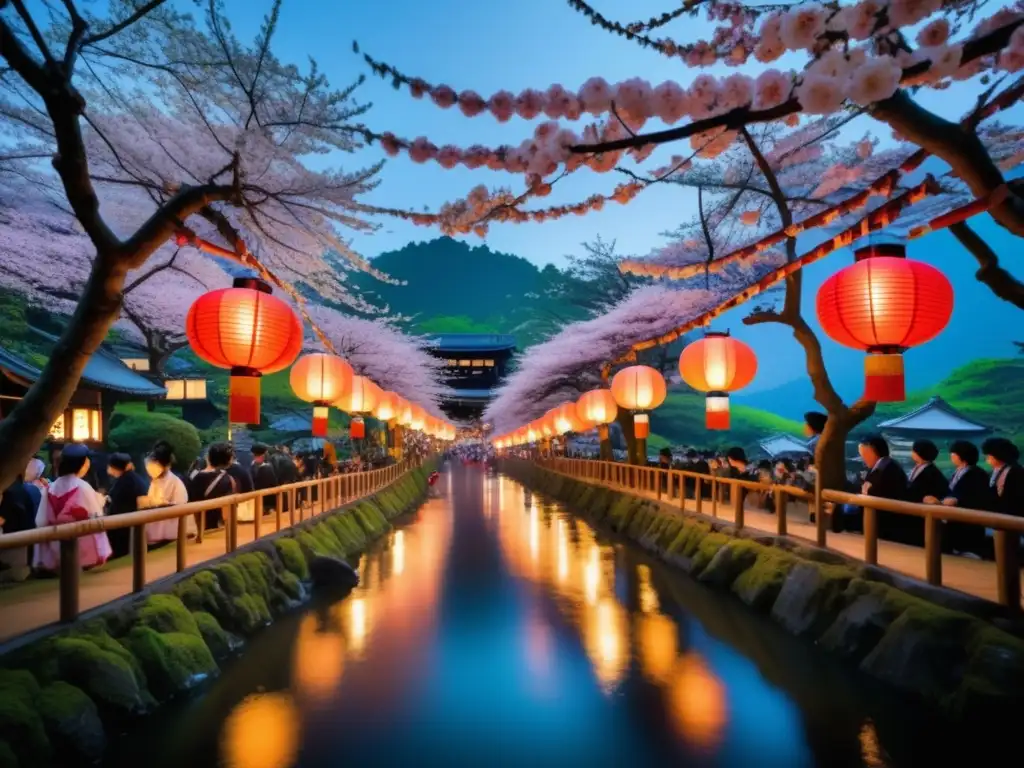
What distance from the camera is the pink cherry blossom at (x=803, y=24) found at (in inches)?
157

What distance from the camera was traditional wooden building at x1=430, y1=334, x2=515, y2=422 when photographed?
69.8 metres

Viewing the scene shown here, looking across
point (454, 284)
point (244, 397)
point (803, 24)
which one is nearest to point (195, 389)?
point (244, 397)

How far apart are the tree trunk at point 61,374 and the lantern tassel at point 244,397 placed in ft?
7.32

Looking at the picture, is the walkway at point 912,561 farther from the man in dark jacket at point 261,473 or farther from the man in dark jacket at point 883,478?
the man in dark jacket at point 261,473

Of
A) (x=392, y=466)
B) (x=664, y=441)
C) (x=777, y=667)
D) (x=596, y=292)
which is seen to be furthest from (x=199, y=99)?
(x=664, y=441)

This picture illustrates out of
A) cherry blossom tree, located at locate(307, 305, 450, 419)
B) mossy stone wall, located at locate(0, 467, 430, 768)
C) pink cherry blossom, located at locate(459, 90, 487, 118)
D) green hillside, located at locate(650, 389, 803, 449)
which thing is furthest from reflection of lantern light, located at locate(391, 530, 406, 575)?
green hillside, located at locate(650, 389, 803, 449)

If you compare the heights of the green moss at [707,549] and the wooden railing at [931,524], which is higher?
the wooden railing at [931,524]

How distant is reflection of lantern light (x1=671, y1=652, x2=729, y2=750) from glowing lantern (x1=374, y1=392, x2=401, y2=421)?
15.2 metres

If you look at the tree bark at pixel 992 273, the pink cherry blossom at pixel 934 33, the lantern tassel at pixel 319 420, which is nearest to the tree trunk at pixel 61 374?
the pink cherry blossom at pixel 934 33

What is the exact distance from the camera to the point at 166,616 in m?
6.13

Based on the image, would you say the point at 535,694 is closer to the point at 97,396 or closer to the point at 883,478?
the point at 883,478

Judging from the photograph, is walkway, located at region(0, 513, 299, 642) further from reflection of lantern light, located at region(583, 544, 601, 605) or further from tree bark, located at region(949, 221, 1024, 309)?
tree bark, located at region(949, 221, 1024, 309)

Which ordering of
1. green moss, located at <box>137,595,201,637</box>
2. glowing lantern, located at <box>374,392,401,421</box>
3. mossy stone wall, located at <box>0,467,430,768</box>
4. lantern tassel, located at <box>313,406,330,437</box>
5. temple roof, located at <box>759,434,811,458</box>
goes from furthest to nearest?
temple roof, located at <box>759,434,811,458</box>
glowing lantern, located at <box>374,392,401,421</box>
lantern tassel, located at <box>313,406,330,437</box>
green moss, located at <box>137,595,201,637</box>
mossy stone wall, located at <box>0,467,430,768</box>

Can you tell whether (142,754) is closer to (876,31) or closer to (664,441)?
(876,31)
